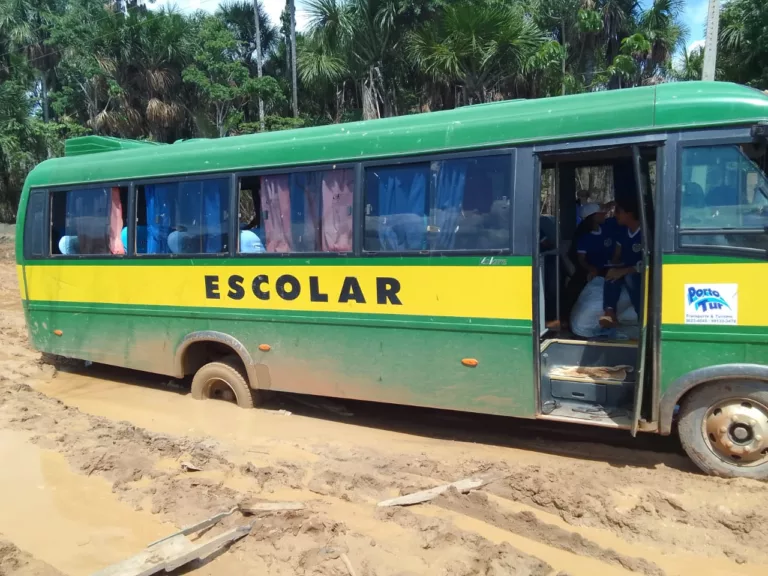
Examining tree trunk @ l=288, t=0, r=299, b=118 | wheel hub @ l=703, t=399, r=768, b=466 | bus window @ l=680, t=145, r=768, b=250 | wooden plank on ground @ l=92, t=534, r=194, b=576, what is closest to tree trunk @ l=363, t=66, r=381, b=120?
tree trunk @ l=288, t=0, r=299, b=118

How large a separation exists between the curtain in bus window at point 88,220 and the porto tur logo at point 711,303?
6.13 m

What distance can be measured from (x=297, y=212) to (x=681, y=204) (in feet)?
11.0

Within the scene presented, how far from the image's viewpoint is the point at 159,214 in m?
7.07

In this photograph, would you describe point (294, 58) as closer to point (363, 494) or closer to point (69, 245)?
point (69, 245)

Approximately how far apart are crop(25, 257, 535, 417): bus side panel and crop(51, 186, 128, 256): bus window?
0.25 metres

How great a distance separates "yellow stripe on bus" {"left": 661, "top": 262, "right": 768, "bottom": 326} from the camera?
14.2ft

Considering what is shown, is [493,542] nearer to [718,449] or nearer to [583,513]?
[583,513]

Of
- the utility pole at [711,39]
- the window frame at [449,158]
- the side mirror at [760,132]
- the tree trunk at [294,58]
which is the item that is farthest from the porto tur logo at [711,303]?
the tree trunk at [294,58]

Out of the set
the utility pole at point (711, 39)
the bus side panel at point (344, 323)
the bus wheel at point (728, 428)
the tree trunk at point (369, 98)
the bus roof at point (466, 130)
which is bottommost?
the bus wheel at point (728, 428)

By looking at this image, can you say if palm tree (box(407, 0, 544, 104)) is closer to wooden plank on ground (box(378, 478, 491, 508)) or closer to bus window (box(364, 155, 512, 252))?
bus window (box(364, 155, 512, 252))

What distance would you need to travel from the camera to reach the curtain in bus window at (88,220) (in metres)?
7.43

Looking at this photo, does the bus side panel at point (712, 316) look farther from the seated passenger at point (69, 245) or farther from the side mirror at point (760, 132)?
the seated passenger at point (69, 245)

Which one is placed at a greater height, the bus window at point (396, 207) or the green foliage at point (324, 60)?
the green foliage at point (324, 60)

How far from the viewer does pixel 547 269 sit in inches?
229
